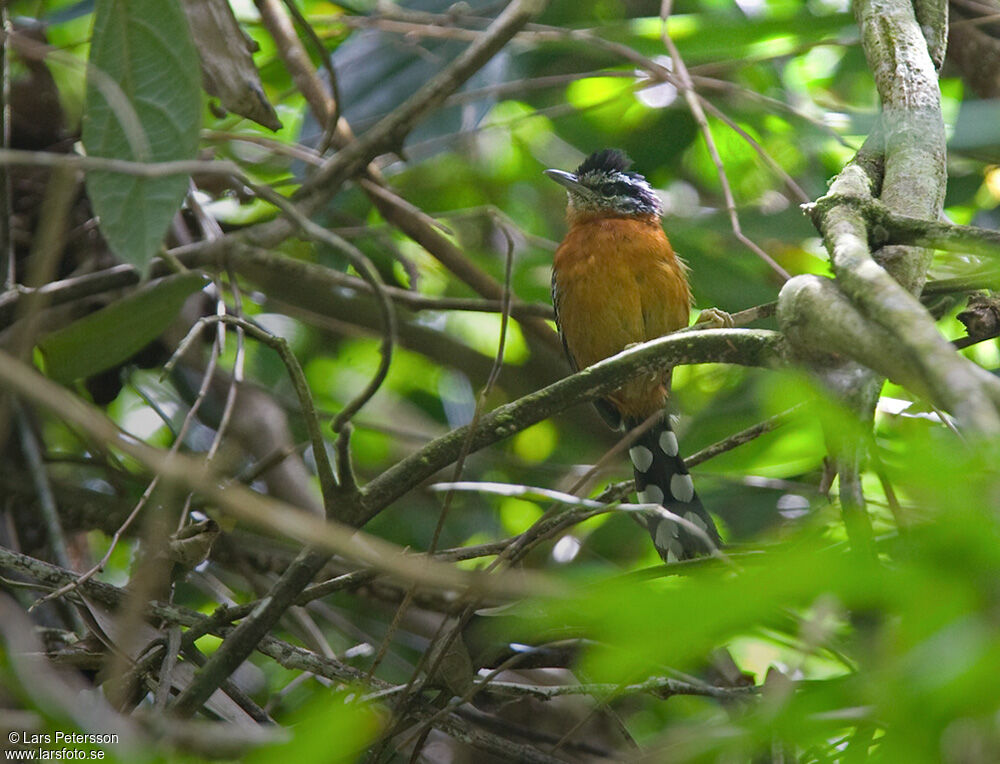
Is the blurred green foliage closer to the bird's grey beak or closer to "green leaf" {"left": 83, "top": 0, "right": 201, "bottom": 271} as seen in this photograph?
the bird's grey beak

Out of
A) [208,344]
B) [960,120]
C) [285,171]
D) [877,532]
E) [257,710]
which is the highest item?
[285,171]

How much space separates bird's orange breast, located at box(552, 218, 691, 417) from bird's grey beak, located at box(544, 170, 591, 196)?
34cm

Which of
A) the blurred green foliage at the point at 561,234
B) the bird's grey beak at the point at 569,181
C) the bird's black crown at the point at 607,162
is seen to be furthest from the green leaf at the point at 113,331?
the bird's black crown at the point at 607,162

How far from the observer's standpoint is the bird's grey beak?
479 cm

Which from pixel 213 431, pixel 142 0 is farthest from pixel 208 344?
pixel 142 0

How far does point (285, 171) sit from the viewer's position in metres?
4.44

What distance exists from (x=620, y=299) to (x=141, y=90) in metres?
2.65

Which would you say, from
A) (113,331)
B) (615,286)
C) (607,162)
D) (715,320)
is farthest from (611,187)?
(113,331)

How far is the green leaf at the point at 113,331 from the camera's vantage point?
3055 mm

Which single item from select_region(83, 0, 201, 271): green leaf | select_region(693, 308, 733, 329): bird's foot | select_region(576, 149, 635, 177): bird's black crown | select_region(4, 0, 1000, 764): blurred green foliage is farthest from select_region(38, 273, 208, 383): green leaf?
select_region(576, 149, 635, 177): bird's black crown

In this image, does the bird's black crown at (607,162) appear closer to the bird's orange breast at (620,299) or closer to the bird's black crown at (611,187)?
the bird's black crown at (611,187)

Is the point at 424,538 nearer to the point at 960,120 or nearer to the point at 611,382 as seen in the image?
the point at 611,382

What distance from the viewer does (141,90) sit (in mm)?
2596

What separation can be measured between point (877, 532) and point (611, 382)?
943 mm
